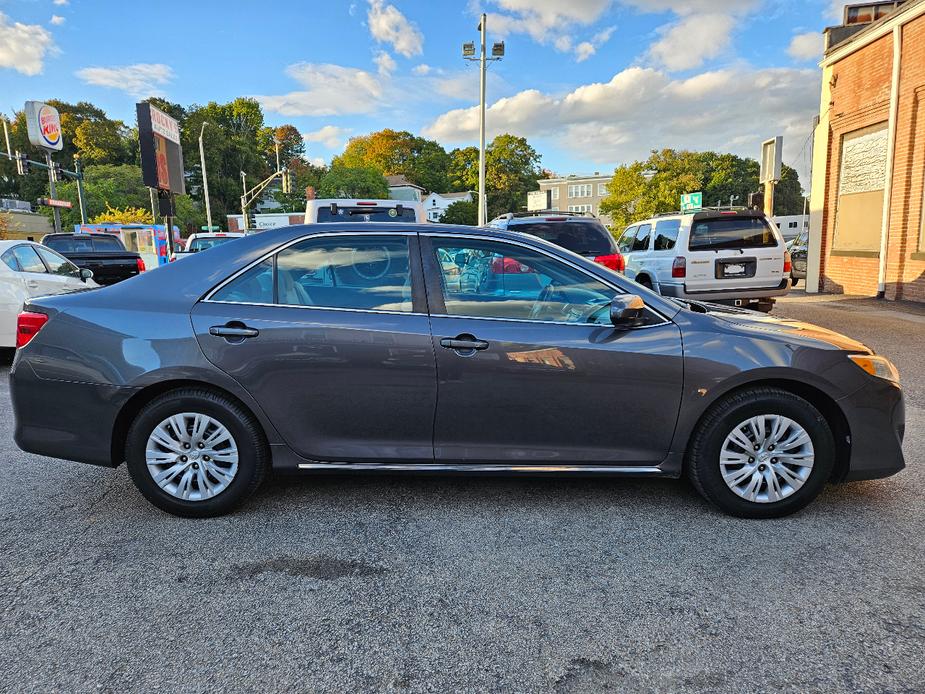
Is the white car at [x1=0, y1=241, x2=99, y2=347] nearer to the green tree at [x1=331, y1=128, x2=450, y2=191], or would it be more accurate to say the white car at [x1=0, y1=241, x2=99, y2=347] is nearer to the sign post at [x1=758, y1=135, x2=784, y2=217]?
the sign post at [x1=758, y1=135, x2=784, y2=217]

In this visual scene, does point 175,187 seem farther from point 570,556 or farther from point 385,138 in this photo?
point 385,138

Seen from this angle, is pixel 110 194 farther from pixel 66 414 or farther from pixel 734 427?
pixel 734 427

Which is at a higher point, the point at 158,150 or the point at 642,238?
the point at 158,150

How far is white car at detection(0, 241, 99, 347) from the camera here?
7133mm

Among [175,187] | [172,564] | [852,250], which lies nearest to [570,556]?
[172,564]

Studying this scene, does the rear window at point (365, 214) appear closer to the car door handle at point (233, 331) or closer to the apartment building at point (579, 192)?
the car door handle at point (233, 331)

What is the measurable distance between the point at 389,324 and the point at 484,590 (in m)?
1.43

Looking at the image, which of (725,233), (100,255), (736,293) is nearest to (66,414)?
(736,293)

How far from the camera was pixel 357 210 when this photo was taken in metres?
7.73

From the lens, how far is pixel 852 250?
15.9 m

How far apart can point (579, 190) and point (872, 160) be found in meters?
92.2

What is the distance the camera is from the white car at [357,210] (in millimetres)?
7629

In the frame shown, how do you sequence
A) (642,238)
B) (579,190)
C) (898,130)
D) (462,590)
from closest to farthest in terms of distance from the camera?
1. (462,590)
2. (642,238)
3. (898,130)
4. (579,190)

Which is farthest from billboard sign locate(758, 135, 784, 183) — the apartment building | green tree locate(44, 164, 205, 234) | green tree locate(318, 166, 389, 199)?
the apartment building
